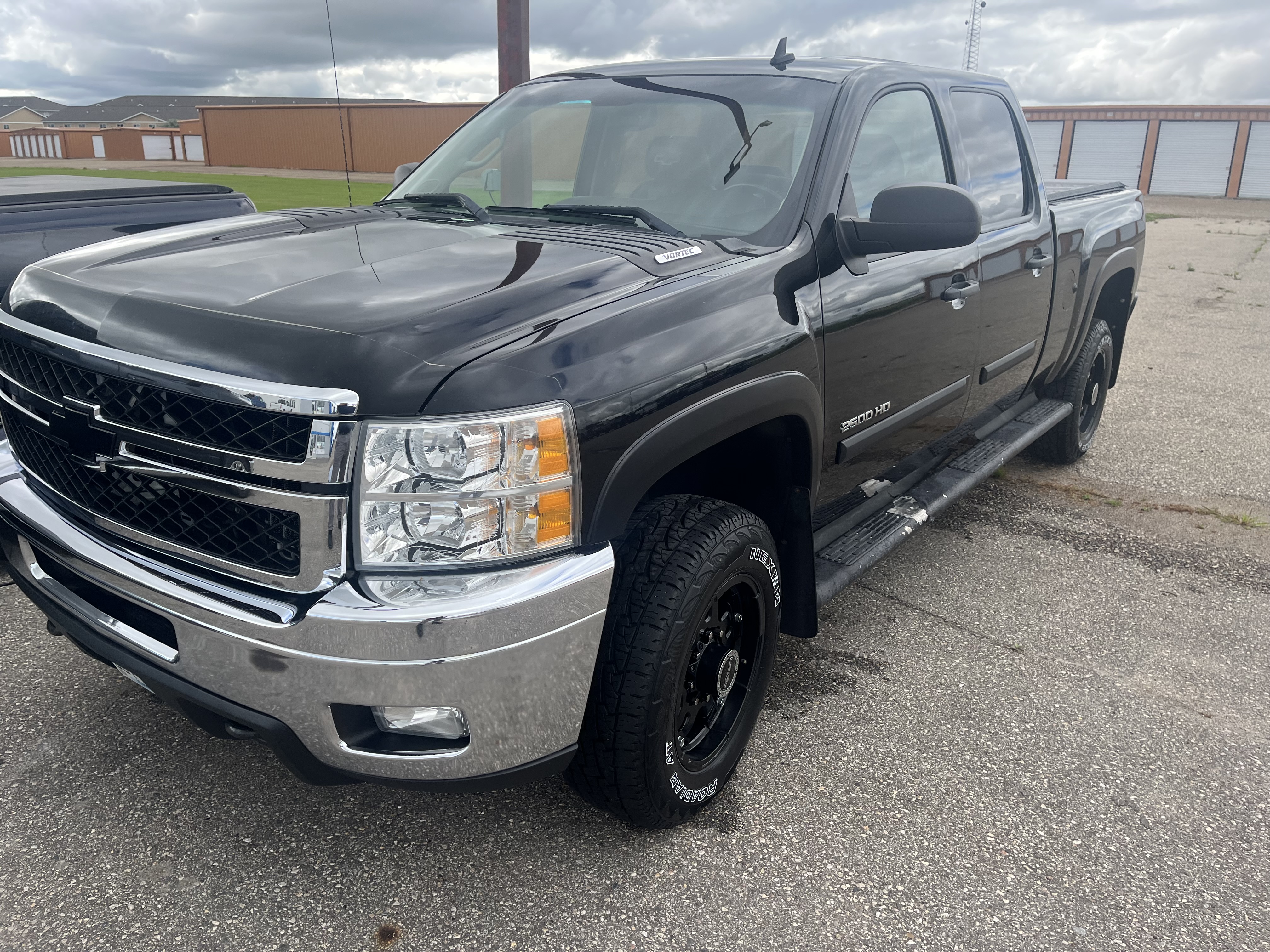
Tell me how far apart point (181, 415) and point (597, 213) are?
4.66ft

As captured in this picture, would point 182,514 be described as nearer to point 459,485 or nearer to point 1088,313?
point 459,485

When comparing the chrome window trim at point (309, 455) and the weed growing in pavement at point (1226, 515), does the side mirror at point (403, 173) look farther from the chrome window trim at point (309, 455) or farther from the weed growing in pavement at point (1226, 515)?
the weed growing in pavement at point (1226, 515)

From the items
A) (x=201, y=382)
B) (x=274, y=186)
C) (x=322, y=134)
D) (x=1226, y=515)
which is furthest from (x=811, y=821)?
(x=322, y=134)

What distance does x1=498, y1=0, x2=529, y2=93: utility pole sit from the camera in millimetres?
6152

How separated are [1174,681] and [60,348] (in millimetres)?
3348

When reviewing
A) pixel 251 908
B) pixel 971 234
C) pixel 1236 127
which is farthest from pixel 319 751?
pixel 1236 127

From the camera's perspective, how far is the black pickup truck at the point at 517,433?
5.99 feet

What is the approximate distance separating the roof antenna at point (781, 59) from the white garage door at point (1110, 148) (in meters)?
43.2

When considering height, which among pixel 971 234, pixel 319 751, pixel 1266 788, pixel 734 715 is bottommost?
pixel 1266 788

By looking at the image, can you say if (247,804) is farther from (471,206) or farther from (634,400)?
(471,206)

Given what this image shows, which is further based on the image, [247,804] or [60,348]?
[247,804]

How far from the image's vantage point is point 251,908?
7.09 feet

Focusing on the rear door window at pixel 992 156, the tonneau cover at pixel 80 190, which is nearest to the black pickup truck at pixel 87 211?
the tonneau cover at pixel 80 190

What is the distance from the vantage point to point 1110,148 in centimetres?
4175
